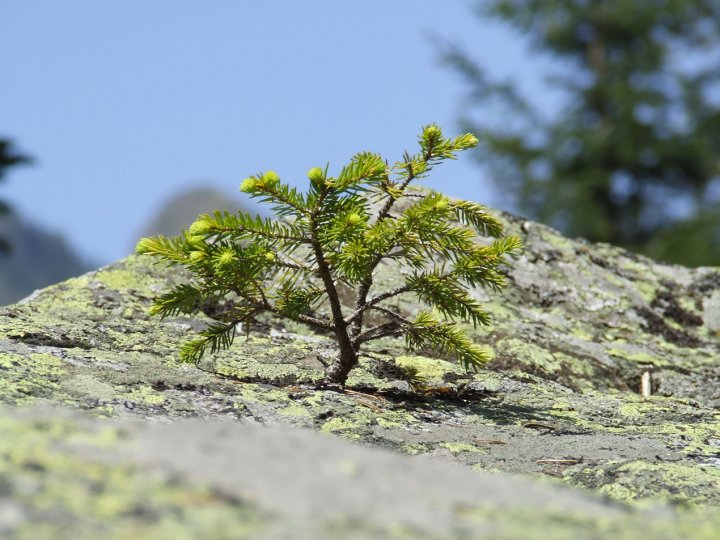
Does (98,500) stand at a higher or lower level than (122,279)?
lower

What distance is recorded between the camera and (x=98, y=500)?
1372mm

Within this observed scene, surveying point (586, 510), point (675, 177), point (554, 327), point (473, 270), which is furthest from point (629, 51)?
point (586, 510)

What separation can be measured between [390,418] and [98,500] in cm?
216

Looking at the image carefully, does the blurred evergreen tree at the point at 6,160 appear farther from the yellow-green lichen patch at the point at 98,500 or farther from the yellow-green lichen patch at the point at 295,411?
the yellow-green lichen patch at the point at 98,500

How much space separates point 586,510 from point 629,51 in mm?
28018

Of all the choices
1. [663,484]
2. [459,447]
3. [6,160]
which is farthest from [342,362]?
[6,160]

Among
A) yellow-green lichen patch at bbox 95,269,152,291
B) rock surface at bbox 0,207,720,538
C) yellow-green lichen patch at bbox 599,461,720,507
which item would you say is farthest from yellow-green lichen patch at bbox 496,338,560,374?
yellow-green lichen patch at bbox 95,269,152,291

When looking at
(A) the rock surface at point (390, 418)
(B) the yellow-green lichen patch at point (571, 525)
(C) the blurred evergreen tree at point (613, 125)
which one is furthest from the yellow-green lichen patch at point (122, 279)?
(C) the blurred evergreen tree at point (613, 125)

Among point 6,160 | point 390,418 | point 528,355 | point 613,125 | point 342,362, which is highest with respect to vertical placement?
point 613,125

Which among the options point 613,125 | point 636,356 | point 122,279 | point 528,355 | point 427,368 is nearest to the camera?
point 427,368

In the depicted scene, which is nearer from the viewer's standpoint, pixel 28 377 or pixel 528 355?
pixel 28 377

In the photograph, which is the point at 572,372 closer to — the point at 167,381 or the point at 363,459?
the point at 167,381

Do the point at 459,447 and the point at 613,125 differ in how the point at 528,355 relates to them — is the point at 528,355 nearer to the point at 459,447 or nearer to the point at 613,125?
the point at 459,447

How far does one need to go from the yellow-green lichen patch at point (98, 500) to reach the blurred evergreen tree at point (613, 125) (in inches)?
952
